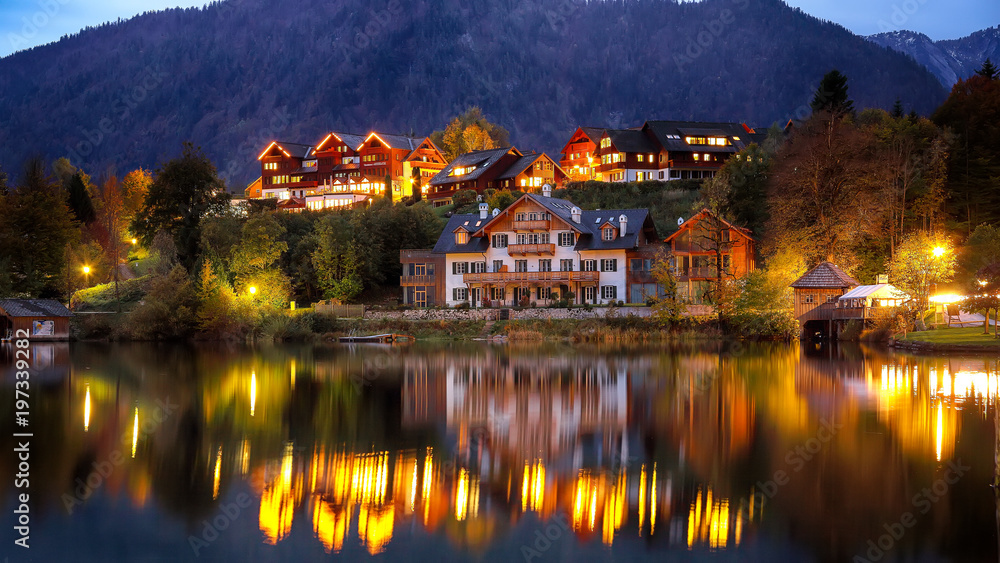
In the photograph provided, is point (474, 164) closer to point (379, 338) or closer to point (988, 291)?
point (379, 338)

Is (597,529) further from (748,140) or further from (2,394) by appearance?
(748,140)

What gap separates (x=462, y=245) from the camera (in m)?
70.8

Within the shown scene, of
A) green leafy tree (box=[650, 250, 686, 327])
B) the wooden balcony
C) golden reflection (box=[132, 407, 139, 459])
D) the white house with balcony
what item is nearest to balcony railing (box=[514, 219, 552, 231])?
the white house with balcony

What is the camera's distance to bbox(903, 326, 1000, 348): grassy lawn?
131 feet

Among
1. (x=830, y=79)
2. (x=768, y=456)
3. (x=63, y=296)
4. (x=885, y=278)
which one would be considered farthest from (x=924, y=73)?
(x=768, y=456)

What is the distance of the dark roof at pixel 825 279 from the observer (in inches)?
2095

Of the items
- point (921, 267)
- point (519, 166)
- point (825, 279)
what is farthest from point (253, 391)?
point (519, 166)

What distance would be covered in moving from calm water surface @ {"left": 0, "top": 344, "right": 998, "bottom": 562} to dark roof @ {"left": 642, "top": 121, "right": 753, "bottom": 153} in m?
67.8

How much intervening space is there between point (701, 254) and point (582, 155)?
156 ft

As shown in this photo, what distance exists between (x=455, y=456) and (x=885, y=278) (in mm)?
41716

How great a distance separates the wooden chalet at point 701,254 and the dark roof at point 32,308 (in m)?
41.1

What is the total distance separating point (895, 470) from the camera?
17703mm

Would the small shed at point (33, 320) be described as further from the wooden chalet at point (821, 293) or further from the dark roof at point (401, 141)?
the dark roof at point (401, 141)

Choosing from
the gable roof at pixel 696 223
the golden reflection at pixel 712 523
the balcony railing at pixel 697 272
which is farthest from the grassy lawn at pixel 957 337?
the golden reflection at pixel 712 523
